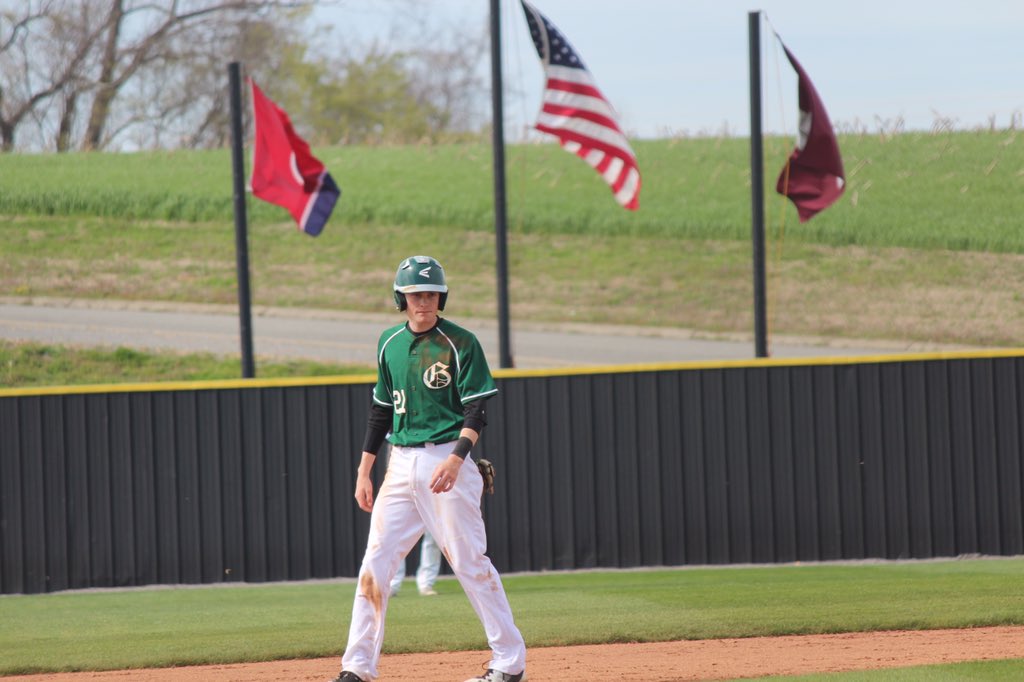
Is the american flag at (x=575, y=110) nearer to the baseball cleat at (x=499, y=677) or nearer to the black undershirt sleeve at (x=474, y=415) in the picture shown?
the black undershirt sleeve at (x=474, y=415)

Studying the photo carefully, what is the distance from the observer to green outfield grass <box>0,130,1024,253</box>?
23188 millimetres

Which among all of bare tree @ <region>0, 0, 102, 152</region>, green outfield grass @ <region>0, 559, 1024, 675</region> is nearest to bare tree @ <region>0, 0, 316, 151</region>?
bare tree @ <region>0, 0, 102, 152</region>

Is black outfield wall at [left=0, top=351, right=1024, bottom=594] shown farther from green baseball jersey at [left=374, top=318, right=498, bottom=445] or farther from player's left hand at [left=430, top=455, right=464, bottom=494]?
player's left hand at [left=430, top=455, right=464, bottom=494]

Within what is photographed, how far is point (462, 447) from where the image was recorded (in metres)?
6.07

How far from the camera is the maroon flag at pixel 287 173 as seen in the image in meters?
13.5

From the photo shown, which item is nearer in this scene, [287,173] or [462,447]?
[462,447]

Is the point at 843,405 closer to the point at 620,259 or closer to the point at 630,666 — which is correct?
the point at 630,666

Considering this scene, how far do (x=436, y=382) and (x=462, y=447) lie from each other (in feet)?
1.20

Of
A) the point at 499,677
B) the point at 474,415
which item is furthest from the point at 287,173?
the point at 499,677

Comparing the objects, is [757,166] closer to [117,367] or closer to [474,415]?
[474,415]

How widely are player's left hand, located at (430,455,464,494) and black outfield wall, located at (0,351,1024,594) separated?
6.51 meters

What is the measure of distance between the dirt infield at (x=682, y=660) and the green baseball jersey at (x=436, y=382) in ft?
Answer: 5.05

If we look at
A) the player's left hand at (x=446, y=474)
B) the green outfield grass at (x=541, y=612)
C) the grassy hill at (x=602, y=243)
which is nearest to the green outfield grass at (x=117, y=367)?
the grassy hill at (x=602, y=243)

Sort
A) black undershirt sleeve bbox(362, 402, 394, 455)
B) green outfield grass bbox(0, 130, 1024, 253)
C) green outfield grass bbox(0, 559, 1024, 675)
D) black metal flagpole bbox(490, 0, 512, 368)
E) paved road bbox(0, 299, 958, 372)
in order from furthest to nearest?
green outfield grass bbox(0, 130, 1024, 253)
paved road bbox(0, 299, 958, 372)
black metal flagpole bbox(490, 0, 512, 368)
green outfield grass bbox(0, 559, 1024, 675)
black undershirt sleeve bbox(362, 402, 394, 455)
